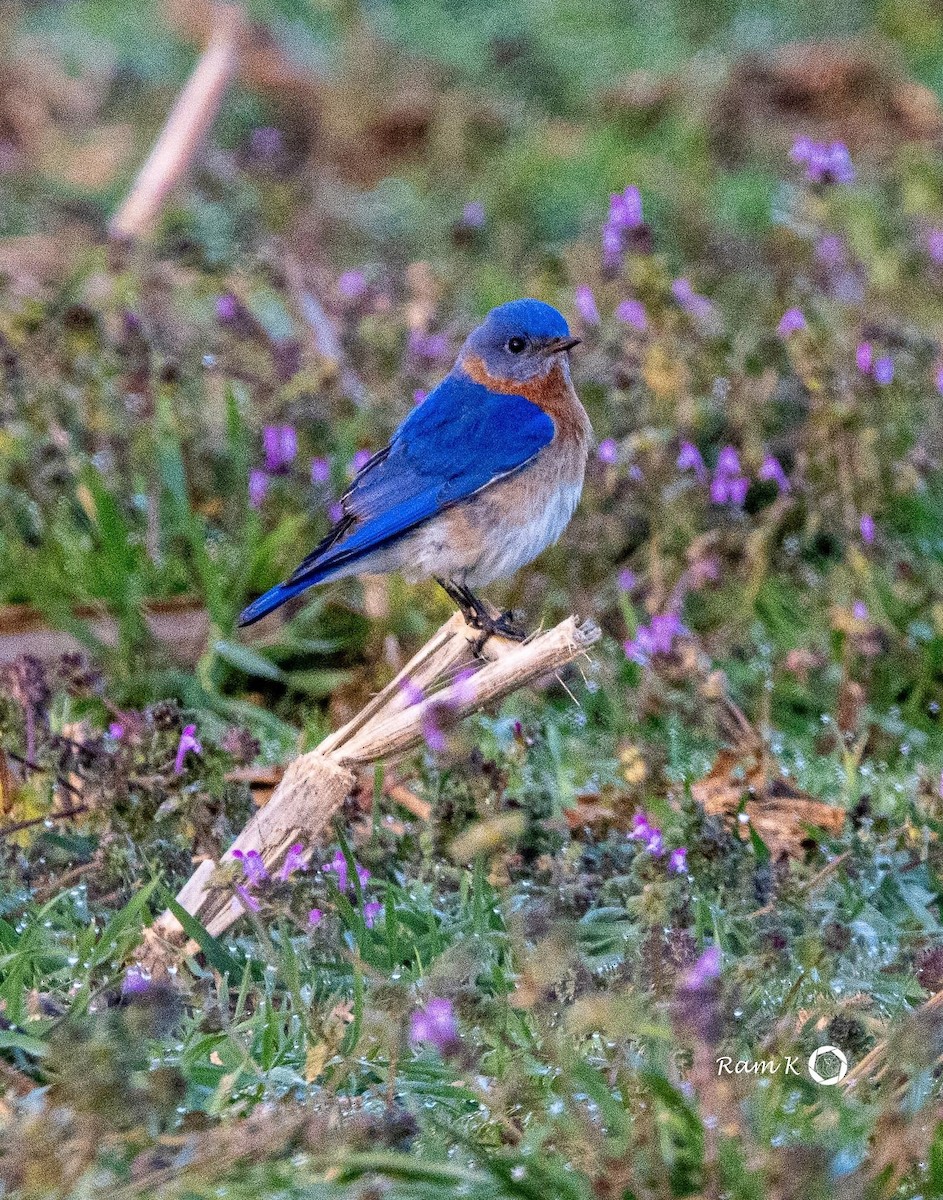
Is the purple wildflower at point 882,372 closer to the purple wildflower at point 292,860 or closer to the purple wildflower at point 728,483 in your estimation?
the purple wildflower at point 728,483

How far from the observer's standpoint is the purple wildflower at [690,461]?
5.15 metres

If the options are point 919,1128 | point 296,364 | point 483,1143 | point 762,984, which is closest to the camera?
point 919,1128

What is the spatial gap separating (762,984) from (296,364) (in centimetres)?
296

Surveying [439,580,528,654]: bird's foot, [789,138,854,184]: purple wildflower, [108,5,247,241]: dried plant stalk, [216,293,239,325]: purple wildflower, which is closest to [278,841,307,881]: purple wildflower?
[439,580,528,654]: bird's foot

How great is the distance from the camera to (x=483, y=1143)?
8.89 ft

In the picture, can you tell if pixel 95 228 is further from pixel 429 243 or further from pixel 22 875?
pixel 22 875

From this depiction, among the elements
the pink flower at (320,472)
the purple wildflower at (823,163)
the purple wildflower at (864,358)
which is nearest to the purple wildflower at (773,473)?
the purple wildflower at (864,358)

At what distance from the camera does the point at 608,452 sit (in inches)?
202

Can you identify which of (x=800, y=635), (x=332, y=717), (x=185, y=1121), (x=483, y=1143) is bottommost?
(x=800, y=635)

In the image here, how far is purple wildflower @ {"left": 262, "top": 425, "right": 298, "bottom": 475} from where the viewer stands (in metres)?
5.30

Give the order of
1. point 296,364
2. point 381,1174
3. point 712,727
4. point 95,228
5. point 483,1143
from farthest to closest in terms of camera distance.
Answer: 1. point 95,228
2. point 296,364
3. point 712,727
4. point 483,1143
5. point 381,1174

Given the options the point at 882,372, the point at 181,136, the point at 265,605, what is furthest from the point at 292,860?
the point at 181,136

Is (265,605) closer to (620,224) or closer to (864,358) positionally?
(620,224)

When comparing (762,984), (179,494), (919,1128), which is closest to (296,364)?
(179,494)
